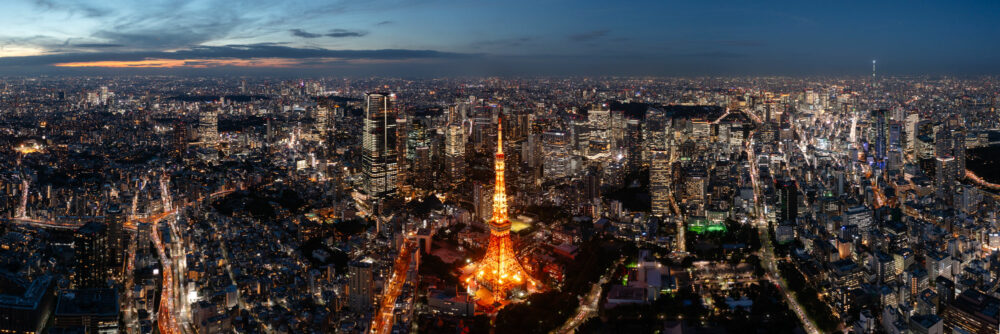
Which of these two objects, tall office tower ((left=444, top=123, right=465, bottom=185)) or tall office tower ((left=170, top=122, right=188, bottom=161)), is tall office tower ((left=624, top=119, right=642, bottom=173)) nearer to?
tall office tower ((left=444, top=123, right=465, bottom=185))

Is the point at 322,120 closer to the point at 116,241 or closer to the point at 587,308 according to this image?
the point at 116,241

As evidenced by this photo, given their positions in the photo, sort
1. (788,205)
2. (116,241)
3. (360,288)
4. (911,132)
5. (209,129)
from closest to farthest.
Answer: (360,288) < (116,241) < (788,205) < (911,132) < (209,129)

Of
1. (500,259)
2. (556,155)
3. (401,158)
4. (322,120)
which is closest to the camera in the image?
(500,259)

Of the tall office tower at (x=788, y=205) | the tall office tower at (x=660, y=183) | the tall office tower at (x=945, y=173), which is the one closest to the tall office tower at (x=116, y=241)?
the tall office tower at (x=660, y=183)

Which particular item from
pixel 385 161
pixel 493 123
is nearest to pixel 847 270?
pixel 385 161

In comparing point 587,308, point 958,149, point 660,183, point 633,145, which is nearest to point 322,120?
point 633,145

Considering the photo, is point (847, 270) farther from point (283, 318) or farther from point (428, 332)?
point (283, 318)
